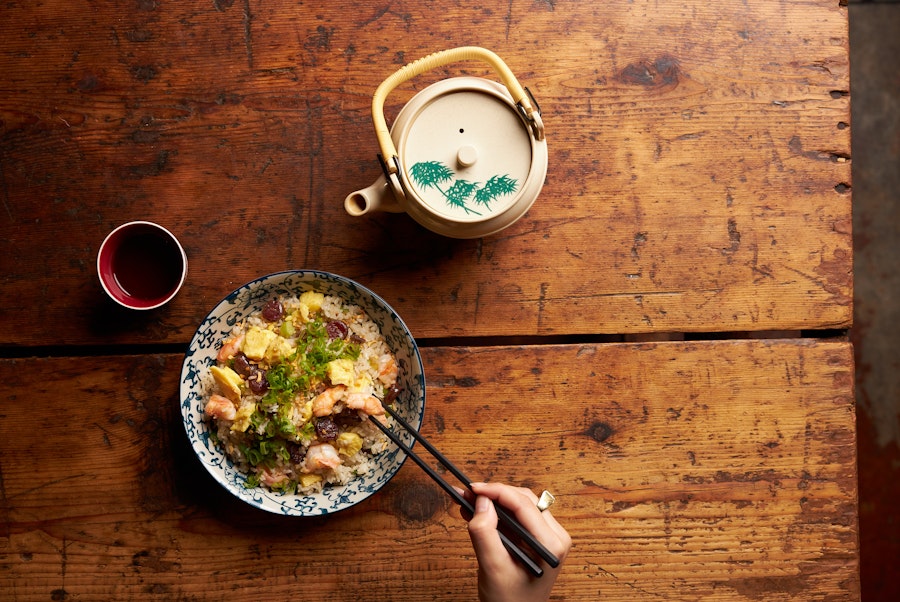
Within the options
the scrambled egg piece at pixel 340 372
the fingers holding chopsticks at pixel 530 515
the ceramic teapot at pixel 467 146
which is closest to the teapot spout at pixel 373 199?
the ceramic teapot at pixel 467 146

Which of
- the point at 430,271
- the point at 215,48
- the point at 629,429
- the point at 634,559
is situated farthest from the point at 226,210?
the point at 634,559

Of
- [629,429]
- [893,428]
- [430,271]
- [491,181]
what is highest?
[491,181]

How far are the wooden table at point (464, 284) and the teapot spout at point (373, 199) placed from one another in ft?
0.54

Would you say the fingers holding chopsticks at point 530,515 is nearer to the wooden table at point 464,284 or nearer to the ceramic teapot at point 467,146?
the wooden table at point 464,284

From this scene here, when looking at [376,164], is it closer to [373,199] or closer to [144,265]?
[373,199]

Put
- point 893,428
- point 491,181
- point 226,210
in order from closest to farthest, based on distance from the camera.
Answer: point 491,181 < point 226,210 < point 893,428

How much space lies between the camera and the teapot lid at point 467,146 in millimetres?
1573

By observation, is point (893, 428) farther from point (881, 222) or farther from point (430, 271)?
point (430, 271)

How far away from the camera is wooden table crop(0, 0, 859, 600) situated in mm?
1790

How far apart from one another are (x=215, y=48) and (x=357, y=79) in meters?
0.37

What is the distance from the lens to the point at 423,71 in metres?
1.56

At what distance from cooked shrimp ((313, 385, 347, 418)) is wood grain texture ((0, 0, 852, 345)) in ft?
0.97

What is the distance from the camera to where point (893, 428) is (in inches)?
109

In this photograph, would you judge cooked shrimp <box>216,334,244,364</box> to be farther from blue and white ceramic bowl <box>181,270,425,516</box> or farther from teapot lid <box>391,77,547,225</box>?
teapot lid <box>391,77,547,225</box>
